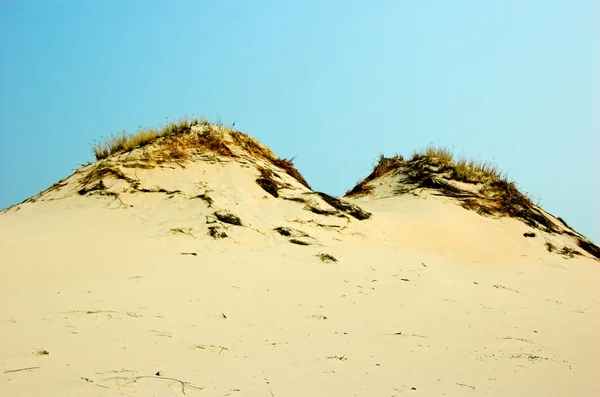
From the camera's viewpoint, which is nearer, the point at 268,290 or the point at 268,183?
the point at 268,290

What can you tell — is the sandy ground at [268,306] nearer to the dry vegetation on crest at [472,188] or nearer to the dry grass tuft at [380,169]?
the dry vegetation on crest at [472,188]

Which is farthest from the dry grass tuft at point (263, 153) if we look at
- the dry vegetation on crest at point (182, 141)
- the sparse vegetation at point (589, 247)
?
the sparse vegetation at point (589, 247)

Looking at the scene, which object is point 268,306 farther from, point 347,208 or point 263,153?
point 263,153

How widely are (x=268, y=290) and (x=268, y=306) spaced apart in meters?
0.47

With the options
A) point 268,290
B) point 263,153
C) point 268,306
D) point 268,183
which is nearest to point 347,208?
A: point 268,183

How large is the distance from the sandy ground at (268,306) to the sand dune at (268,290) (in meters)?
0.02

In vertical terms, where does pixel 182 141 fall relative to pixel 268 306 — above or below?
above

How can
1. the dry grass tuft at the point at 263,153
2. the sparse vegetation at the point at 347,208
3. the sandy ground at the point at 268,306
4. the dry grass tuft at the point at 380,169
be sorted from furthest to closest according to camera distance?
the dry grass tuft at the point at 380,169 < the dry grass tuft at the point at 263,153 < the sparse vegetation at the point at 347,208 < the sandy ground at the point at 268,306

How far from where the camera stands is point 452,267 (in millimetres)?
7684

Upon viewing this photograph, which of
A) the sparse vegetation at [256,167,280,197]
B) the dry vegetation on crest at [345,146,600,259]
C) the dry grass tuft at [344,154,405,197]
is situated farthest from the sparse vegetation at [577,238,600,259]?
the sparse vegetation at [256,167,280,197]

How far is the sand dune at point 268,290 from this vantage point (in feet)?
11.4

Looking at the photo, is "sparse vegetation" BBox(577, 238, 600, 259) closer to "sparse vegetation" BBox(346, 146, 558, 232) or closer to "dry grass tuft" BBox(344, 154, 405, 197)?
"sparse vegetation" BBox(346, 146, 558, 232)

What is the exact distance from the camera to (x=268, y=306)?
16.5ft

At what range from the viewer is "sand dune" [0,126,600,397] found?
11.4ft
